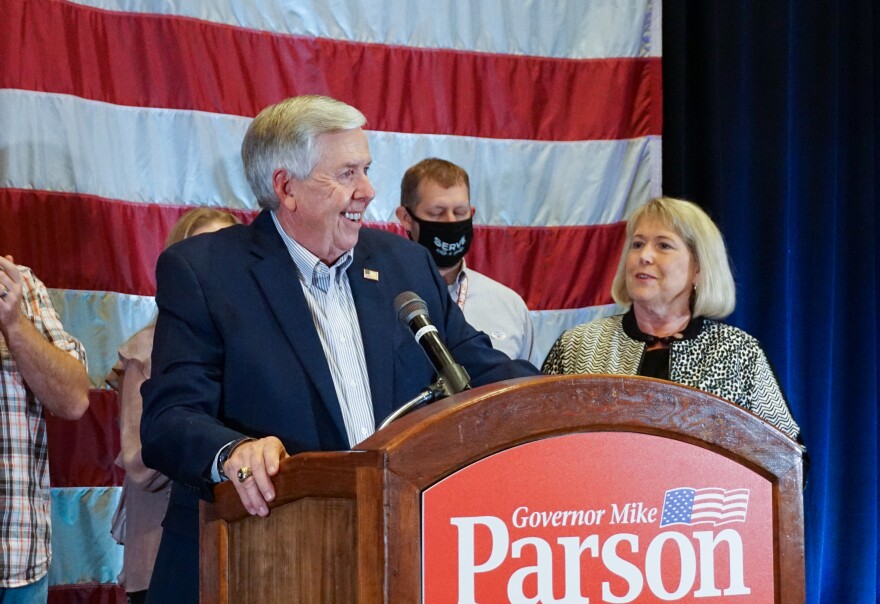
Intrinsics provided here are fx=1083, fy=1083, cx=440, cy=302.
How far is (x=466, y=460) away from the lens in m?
1.14

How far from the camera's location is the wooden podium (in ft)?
3.61

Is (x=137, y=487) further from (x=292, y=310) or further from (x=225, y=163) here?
(x=292, y=310)

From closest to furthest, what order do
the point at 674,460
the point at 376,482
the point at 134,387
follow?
the point at 376,482 → the point at 674,460 → the point at 134,387

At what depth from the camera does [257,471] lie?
1293mm

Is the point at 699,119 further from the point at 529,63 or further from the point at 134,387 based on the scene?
the point at 134,387

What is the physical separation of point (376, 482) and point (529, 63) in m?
3.08

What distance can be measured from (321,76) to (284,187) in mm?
1917

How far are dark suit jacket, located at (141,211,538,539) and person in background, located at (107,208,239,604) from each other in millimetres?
1054

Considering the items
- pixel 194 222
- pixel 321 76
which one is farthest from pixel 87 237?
pixel 321 76

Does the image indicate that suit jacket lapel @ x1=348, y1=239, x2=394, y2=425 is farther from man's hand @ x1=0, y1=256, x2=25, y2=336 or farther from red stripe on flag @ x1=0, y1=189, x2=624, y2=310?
red stripe on flag @ x1=0, y1=189, x2=624, y2=310

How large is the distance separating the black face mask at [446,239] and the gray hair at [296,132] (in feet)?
4.63

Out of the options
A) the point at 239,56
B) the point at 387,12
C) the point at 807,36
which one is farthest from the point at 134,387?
the point at 807,36

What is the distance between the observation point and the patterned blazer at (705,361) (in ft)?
9.29

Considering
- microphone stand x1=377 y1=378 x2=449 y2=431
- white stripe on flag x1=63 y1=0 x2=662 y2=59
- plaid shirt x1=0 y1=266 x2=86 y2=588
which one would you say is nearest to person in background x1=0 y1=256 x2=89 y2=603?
plaid shirt x1=0 y1=266 x2=86 y2=588
